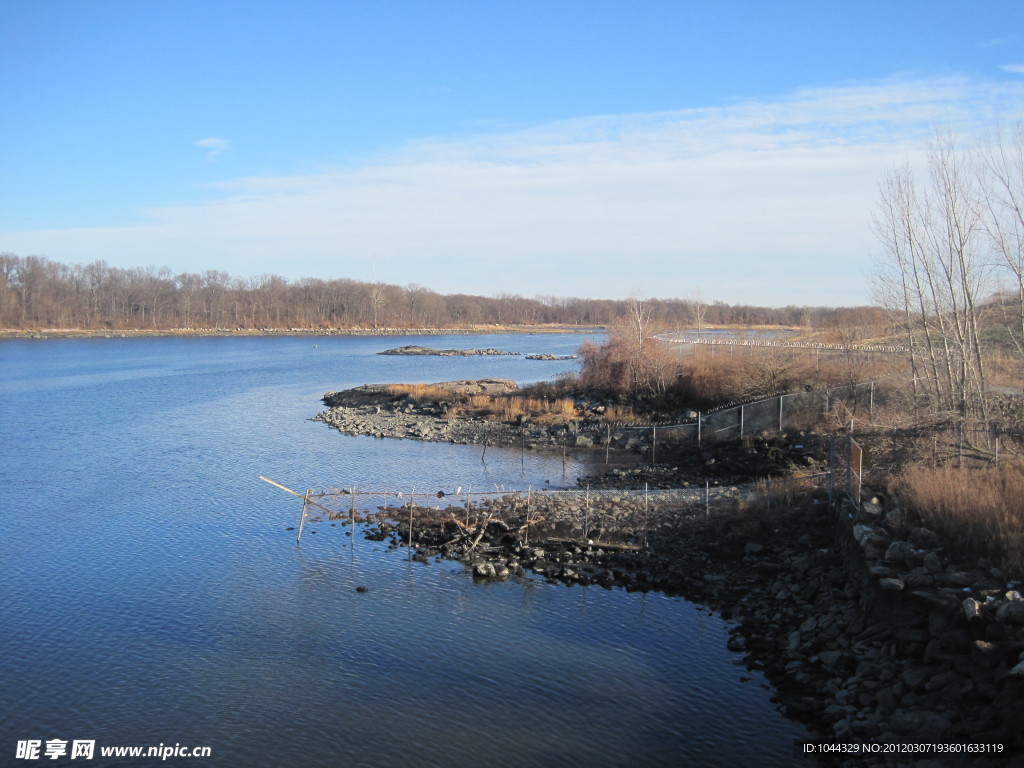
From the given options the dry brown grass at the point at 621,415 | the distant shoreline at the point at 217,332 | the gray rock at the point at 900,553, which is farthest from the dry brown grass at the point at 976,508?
the distant shoreline at the point at 217,332

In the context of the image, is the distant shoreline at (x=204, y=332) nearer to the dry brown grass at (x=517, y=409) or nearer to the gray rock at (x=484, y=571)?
the dry brown grass at (x=517, y=409)

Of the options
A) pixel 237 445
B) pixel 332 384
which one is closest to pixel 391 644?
pixel 237 445

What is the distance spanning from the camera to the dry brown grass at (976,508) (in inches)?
577

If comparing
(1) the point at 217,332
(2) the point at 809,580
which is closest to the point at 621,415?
(2) the point at 809,580

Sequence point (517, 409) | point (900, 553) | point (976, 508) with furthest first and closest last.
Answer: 1. point (517, 409)
2. point (900, 553)
3. point (976, 508)

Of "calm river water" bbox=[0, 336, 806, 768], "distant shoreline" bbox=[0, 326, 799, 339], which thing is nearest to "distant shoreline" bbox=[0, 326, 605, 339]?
"distant shoreline" bbox=[0, 326, 799, 339]

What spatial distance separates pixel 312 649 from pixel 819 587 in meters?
11.4

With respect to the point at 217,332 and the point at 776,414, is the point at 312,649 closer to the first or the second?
the point at 776,414

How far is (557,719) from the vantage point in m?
14.1

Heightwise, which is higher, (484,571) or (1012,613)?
(1012,613)

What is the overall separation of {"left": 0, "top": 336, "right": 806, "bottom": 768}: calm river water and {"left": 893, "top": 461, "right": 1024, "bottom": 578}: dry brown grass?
4.87 meters

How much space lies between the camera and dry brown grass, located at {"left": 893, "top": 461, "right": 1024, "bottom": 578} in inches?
577

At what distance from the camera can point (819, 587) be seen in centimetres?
1814

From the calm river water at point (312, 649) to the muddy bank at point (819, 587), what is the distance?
846 mm
